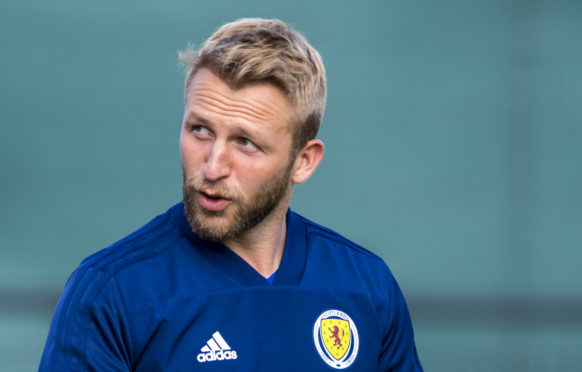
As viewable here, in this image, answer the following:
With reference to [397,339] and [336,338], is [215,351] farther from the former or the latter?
[397,339]

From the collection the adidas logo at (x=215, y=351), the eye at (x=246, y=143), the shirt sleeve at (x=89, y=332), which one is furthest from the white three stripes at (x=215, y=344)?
the eye at (x=246, y=143)

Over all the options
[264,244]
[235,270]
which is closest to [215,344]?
[235,270]

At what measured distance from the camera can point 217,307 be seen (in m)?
1.72

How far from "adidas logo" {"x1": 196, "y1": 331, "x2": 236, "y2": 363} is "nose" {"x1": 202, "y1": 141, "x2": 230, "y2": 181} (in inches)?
13.0

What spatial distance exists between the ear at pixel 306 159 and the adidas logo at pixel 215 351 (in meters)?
0.41

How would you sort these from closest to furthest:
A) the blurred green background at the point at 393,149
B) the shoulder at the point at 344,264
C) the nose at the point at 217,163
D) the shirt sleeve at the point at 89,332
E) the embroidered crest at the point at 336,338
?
the shirt sleeve at the point at 89,332 < the nose at the point at 217,163 < the embroidered crest at the point at 336,338 < the shoulder at the point at 344,264 < the blurred green background at the point at 393,149

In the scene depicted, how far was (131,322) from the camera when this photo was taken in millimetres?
1582

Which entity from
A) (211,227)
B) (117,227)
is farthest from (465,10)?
(211,227)

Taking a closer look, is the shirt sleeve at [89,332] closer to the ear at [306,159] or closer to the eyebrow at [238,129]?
the eyebrow at [238,129]

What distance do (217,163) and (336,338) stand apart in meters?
0.49

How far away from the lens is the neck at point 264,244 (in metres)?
1.84

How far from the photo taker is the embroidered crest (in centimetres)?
180

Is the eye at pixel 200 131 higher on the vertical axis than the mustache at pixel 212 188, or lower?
higher

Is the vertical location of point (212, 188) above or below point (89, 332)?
above
